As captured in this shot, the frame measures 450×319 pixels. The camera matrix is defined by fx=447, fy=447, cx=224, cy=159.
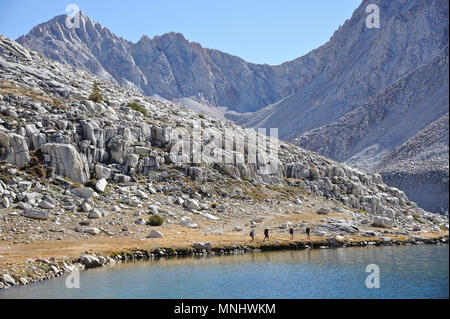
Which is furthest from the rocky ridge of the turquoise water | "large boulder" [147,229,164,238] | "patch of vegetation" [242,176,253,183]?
the turquoise water

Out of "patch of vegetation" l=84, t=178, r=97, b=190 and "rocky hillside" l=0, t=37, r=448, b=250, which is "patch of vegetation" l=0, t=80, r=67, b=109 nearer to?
"rocky hillside" l=0, t=37, r=448, b=250

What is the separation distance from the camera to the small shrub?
Answer: 5756 centimetres

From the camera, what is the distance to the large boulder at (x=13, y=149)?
58.6m

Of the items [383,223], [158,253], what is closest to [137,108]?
[158,253]

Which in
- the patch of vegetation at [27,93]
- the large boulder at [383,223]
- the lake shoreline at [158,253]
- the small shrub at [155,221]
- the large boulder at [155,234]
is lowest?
the lake shoreline at [158,253]

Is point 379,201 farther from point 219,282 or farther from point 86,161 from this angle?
point 219,282

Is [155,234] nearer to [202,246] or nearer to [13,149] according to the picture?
[202,246]

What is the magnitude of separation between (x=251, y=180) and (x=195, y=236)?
2667 cm

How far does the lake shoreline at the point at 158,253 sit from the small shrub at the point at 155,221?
908 cm

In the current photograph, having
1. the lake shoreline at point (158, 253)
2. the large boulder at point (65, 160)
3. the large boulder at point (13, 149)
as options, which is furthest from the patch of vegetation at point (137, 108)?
the lake shoreline at point (158, 253)

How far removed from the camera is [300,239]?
5675cm

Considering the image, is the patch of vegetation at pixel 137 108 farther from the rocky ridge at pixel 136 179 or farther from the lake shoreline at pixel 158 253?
the lake shoreline at pixel 158 253

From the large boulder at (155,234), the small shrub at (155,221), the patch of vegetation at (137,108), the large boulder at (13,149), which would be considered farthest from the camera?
the patch of vegetation at (137,108)

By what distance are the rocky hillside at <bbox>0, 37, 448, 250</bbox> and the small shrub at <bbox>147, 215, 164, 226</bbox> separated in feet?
2.70
